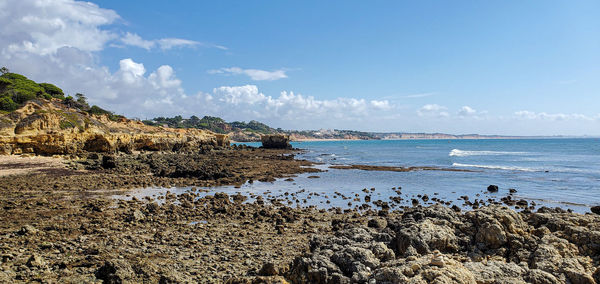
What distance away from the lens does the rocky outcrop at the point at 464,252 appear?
5234 millimetres

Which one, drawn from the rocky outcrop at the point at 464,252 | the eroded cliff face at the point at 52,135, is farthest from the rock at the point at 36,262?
the eroded cliff face at the point at 52,135

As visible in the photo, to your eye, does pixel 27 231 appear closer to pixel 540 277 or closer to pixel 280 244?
pixel 280 244

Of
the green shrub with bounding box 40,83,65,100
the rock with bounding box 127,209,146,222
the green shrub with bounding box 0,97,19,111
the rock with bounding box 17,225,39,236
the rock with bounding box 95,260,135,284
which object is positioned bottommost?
the rock with bounding box 127,209,146,222

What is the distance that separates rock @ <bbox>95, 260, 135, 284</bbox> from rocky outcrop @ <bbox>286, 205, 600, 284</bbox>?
352 centimetres

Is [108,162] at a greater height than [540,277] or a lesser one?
lesser

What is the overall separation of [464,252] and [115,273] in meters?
7.39

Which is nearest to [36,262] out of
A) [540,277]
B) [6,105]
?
[540,277]

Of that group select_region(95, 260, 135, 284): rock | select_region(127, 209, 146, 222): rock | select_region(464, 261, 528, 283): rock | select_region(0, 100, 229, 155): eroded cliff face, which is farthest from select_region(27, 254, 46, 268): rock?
select_region(0, 100, 229, 155): eroded cliff face

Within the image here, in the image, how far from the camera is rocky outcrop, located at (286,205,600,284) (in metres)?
5.23

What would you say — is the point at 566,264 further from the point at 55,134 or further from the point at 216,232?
the point at 55,134

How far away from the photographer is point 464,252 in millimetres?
6785

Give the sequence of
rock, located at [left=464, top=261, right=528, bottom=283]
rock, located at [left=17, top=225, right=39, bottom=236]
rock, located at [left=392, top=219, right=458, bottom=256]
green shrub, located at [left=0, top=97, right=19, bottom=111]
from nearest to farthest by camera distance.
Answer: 1. rock, located at [left=464, top=261, right=528, bottom=283]
2. rock, located at [left=392, top=219, right=458, bottom=256]
3. rock, located at [left=17, top=225, right=39, bottom=236]
4. green shrub, located at [left=0, top=97, right=19, bottom=111]

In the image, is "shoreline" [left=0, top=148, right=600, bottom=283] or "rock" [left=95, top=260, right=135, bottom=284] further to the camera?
"rock" [left=95, top=260, right=135, bottom=284]

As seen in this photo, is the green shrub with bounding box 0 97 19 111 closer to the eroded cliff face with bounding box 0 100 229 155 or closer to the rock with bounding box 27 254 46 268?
the eroded cliff face with bounding box 0 100 229 155
